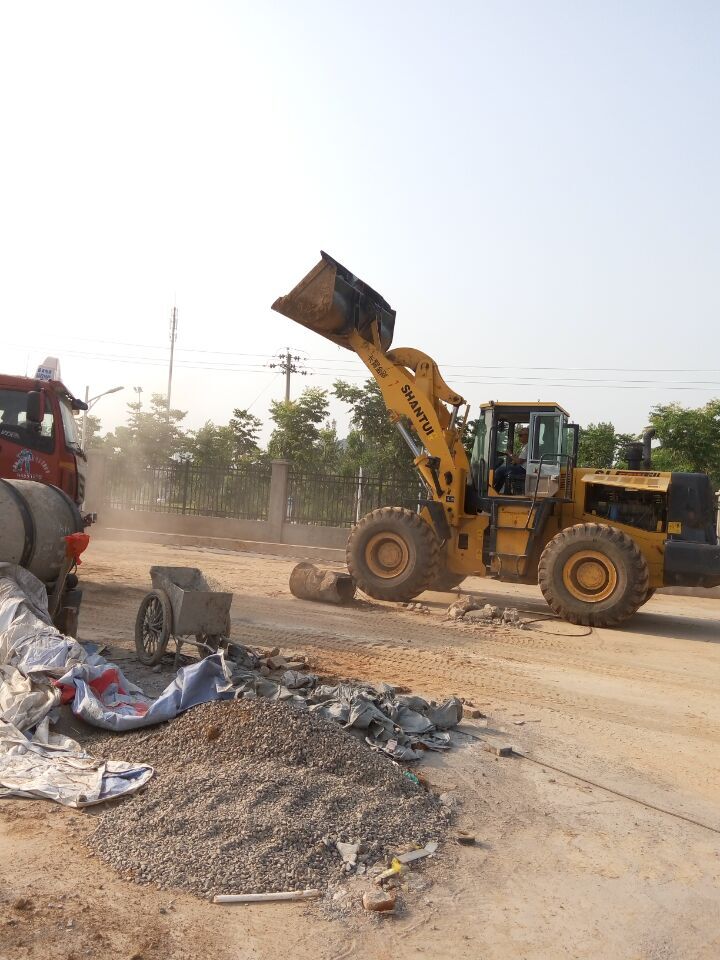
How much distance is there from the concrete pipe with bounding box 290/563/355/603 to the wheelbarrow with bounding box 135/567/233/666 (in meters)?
4.70

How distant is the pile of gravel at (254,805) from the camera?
3670 mm

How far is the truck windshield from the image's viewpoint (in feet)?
33.7

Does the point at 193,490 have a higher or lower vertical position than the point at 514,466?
lower

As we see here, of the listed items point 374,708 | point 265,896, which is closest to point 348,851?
point 265,896

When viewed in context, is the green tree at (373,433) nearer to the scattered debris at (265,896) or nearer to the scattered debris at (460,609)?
the scattered debris at (460,609)

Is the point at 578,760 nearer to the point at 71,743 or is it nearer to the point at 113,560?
the point at 71,743

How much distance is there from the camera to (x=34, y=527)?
6.99 m

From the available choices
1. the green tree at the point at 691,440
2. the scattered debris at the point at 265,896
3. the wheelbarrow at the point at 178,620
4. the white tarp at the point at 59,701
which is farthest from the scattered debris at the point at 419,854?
the green tree at the point at 691,440

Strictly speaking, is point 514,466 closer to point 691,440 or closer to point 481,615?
point 481,615

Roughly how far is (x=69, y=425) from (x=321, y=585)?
163 inches

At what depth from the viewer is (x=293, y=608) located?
11203 millimetres

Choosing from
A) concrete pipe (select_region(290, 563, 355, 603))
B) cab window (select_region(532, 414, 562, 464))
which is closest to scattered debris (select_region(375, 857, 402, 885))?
concrete pipe (select_region(290, 563, 355, 603))

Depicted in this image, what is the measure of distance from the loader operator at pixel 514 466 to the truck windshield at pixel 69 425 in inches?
235

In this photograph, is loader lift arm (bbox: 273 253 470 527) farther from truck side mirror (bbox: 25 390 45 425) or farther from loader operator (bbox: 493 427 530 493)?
truck side mirror (bbox: 25 390 45 425)
